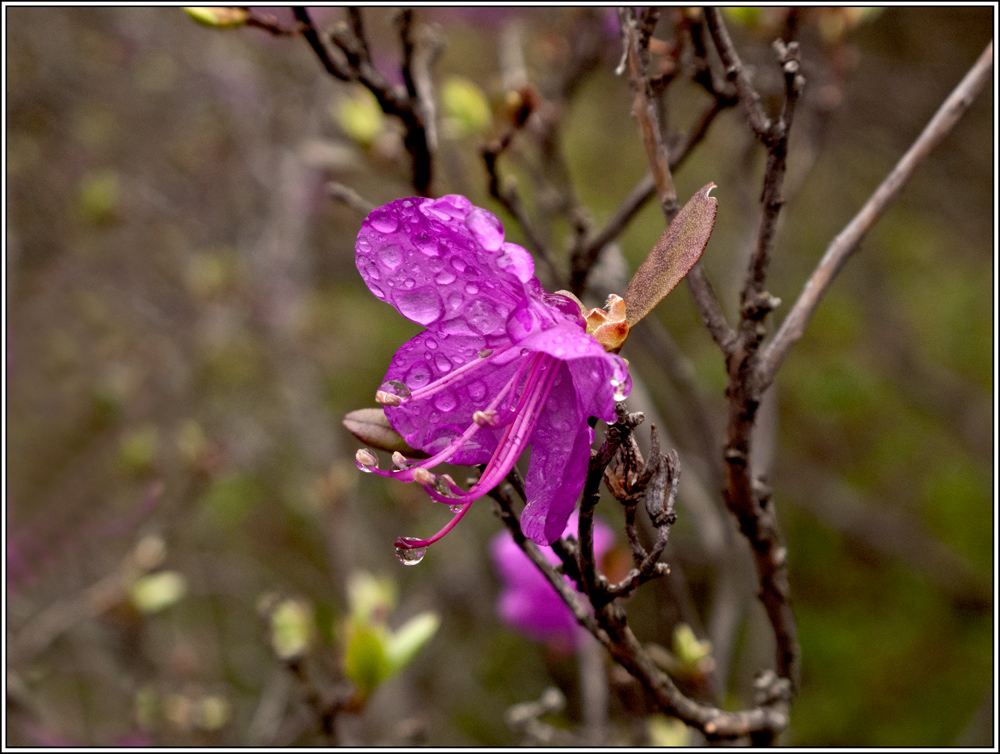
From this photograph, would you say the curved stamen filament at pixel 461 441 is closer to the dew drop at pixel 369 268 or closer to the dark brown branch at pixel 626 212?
the dew drop at pixel 369 268

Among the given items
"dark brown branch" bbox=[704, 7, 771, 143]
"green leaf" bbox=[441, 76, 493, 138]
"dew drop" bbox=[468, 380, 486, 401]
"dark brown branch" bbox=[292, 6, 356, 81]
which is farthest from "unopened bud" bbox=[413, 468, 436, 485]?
"green leaf" bbox=[441, 76, 493, 138]

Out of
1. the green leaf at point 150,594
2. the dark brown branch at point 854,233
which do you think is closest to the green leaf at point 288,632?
the green leaf at point 150,594

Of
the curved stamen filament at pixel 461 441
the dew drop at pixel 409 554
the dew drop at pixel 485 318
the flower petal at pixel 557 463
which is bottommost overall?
the dew drop at pixel 409 554

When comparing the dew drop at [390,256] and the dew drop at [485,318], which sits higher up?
the dew drop at [390,256]

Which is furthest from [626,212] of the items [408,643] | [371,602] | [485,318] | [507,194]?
[371,602]

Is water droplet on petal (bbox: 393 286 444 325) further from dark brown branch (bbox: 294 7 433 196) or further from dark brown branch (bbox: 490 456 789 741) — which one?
dark brown branch (bbox: 294 7 433 196)

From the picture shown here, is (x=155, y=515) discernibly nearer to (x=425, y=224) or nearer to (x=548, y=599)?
(x=548, y=599)
